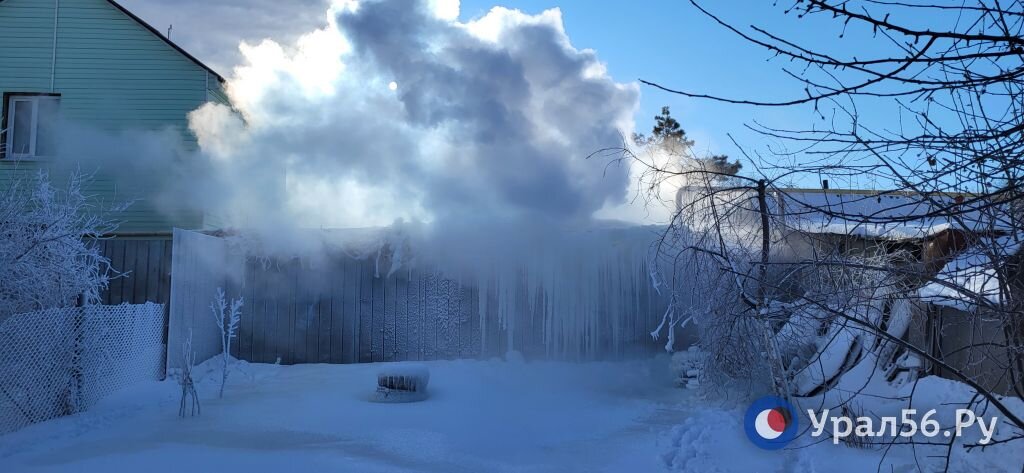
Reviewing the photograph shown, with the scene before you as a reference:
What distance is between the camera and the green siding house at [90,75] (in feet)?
36.8

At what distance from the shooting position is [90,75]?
11352mm

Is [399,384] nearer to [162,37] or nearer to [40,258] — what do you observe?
[40,258]

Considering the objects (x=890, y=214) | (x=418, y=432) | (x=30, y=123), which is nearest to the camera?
(x=890, y=214)

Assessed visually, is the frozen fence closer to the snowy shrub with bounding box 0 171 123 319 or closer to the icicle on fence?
the snowy shrub with bounding box 0 171 123 319

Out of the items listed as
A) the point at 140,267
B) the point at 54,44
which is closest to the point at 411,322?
the point at 140,267

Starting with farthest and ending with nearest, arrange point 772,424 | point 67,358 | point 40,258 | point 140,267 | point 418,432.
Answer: point 140,267, point 40,258, point 67,358, point 418,432, point 772,424

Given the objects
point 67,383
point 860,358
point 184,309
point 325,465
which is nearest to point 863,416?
point 860,358

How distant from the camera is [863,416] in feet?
17.7

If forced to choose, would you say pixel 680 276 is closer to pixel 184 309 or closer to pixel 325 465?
pixel 325 465

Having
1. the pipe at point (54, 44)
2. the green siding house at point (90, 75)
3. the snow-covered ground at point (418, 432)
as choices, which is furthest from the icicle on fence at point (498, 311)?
the pipe at point (54, 44)

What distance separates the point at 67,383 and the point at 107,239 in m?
3.57

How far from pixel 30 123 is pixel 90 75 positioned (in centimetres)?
125

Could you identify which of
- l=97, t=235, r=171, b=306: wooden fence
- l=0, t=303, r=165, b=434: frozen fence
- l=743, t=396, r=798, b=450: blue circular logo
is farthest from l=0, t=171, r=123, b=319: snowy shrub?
l=743, t=396, r=798, b=450: blue circular logo

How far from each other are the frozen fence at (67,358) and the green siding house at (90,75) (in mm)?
3861
